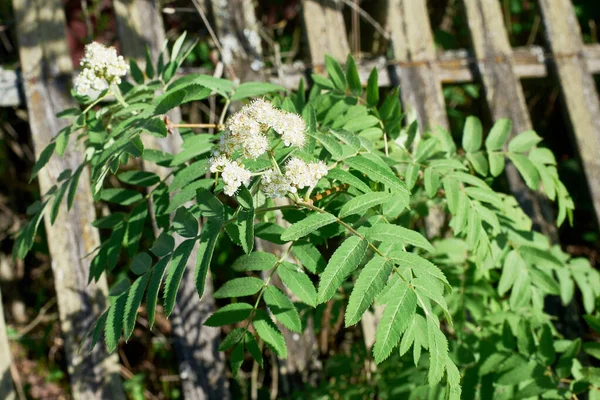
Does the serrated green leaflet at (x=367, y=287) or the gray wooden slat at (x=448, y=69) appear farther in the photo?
the gray wooden slat at (x=448, y=69)

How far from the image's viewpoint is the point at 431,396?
5.75ft

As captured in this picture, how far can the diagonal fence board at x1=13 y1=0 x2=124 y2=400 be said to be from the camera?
2273 millimetres

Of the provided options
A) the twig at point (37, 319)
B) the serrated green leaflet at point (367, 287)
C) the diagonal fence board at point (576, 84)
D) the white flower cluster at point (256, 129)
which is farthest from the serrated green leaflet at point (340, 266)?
the twig at point (37, 319)

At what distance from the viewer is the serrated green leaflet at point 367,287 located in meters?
1.17

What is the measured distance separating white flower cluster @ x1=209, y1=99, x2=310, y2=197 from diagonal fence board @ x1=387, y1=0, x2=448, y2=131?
144 centimetres

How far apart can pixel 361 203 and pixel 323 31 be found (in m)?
1.57

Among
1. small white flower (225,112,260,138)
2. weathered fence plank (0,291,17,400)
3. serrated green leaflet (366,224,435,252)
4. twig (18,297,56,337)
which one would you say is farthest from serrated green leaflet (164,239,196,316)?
twig (18,297,56,337)

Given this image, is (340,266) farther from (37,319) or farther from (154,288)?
(37,319)

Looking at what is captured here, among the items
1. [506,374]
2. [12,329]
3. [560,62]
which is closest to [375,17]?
[560,62]

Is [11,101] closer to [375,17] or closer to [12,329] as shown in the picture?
[12,329]

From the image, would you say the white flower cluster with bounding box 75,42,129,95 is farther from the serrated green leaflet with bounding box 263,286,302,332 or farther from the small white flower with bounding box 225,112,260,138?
the serrated green leaflet with bounding box 263,286,302,332

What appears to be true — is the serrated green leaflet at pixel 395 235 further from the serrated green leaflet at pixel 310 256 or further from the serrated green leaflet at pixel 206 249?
the serrated green leaflet at pixel 206 249

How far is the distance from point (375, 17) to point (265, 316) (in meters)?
1.97

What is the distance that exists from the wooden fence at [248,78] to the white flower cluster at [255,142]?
1.08m
